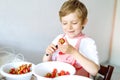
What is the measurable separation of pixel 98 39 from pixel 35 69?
1.59m

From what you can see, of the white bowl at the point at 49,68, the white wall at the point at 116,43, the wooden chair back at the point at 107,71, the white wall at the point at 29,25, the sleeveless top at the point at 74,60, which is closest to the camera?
the white bowl at the point at 49,68

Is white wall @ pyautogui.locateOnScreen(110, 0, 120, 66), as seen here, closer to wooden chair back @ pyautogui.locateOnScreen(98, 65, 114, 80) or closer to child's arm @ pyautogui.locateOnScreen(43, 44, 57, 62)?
wooden chair back @ pyautogui.locateOnScreen(98, 65, 114, 80)

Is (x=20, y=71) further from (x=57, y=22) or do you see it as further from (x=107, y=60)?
(x=107, y=60)

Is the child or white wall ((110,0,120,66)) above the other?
the child

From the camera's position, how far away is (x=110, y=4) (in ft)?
7.73

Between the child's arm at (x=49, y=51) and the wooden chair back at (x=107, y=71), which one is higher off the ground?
the child's arm at (x=49, y=51)

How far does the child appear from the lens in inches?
33.7

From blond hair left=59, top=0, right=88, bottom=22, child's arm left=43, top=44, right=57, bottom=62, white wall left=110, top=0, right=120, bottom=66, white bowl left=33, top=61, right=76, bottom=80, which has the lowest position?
white wall left=110, top=0, right=120, bottom=66

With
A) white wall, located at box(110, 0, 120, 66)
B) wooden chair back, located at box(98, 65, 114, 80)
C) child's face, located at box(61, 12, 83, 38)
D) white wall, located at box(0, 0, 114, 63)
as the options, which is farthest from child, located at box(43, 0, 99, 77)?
white wall, located at box(110, 0, 120, 66)

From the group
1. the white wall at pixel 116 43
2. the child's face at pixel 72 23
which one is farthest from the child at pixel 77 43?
the white wall at pixel 116 43

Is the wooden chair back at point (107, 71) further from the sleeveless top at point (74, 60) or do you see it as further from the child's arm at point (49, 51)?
the child's arm at point (49, 51)

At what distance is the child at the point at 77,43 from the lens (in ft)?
2.81

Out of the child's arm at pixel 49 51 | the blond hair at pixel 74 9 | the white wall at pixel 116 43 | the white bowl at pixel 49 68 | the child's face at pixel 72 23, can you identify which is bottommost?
the white wall at pixel 116 43

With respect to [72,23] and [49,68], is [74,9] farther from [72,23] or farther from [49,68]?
[49,68]
